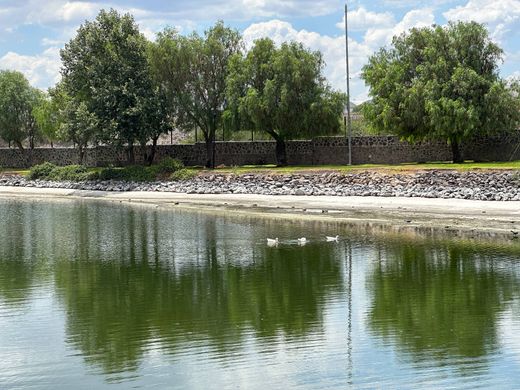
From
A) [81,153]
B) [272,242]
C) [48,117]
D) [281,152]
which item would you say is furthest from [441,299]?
[48,117]

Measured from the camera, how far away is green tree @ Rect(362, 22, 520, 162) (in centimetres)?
4619

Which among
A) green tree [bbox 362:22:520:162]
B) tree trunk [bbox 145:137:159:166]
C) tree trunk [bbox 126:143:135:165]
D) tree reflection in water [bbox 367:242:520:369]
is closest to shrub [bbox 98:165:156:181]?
tree trunk [bbox 126:143:135:165]

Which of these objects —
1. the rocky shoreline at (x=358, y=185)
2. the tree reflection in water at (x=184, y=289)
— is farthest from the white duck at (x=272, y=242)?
the rocky shoreline at (x=358, y=185)

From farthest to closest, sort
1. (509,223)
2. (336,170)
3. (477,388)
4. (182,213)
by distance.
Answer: (336,170)
(182,213)
(509,223)
(477,388)

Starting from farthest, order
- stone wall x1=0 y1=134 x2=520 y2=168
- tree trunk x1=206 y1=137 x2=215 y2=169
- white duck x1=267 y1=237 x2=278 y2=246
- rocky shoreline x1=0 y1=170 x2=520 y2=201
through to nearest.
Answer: tree trunk x1=206 y1=137 x2=215 y2=169 < stone wall x1=0 y1=134 x2=520 y2=168 < rocky shoreline x1=0 y1=170 x2=520 y2=201 < white duck x1=267 y1=237 x2=278 y2=246

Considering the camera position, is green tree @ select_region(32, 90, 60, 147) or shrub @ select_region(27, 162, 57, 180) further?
green tree @ select_region(32, 90, 60, 147)

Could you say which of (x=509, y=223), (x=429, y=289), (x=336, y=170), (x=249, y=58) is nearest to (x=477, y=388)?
(x=429, y=289)

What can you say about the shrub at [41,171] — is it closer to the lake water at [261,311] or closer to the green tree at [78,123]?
the green tree at [78,123]

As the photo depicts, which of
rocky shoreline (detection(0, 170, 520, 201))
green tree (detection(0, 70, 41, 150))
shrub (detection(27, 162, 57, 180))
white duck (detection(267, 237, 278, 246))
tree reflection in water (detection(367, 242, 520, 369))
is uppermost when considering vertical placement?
green tree (detection(0, 70, 41, 150))

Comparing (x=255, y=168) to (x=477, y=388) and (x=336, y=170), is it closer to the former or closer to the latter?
(x=336, y=170)

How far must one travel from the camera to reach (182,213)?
135 ft

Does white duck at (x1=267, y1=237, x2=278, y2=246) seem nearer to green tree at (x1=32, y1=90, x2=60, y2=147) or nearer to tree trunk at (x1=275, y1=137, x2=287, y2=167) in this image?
tree trunk at (x1=275, y1=137, x2=287, y2=167)

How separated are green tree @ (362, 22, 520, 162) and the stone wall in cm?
184

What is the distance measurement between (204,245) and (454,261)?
891 cm
